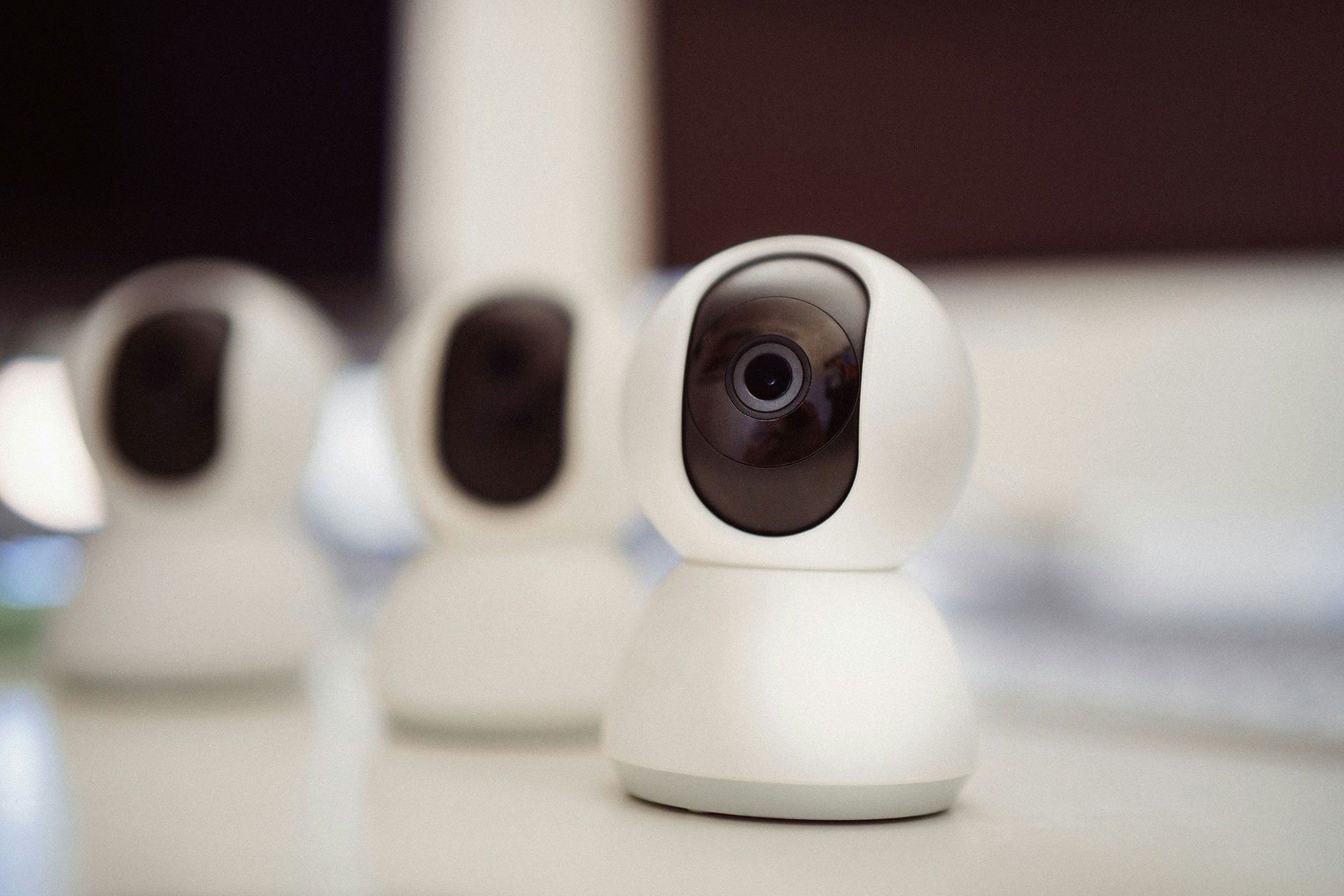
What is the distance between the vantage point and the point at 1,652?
5.15 ft

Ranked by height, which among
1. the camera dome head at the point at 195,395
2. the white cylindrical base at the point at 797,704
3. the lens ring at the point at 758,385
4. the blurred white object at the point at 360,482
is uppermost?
the lens ring at the point at 758,385

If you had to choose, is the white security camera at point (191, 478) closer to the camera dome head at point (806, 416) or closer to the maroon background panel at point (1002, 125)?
the camera dome head at point (806, 416)

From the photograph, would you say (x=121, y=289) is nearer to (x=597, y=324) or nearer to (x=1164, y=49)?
(x=597, y=324)

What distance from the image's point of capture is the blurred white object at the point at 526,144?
2592 millimetres

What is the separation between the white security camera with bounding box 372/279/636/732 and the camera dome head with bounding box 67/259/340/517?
23 cm

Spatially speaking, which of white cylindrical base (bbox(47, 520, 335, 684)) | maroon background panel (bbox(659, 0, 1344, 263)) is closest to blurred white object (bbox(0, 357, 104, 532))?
white cylindrical base (bbox(47, 520, 335, 684))

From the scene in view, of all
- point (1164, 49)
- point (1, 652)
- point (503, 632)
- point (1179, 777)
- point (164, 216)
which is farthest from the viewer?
point (164, 216)

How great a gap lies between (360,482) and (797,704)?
68.5 inches

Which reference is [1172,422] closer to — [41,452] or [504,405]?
[504,405]

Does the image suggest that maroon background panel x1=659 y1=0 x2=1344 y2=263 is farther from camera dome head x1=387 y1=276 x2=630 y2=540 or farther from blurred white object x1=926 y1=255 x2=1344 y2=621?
camera dome head x1=387 y1=276 x2=630 y2=540

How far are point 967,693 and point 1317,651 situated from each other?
0.76m

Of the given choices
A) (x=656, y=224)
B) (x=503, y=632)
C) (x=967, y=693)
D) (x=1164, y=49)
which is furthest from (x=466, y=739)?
(x=656, y=224)

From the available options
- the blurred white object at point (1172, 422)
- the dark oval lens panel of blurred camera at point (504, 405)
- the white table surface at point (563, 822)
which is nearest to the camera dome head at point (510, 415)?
the dark oval lens panel of blurred camera at point (504, 405)

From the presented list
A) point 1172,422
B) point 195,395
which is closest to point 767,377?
point 195,395
